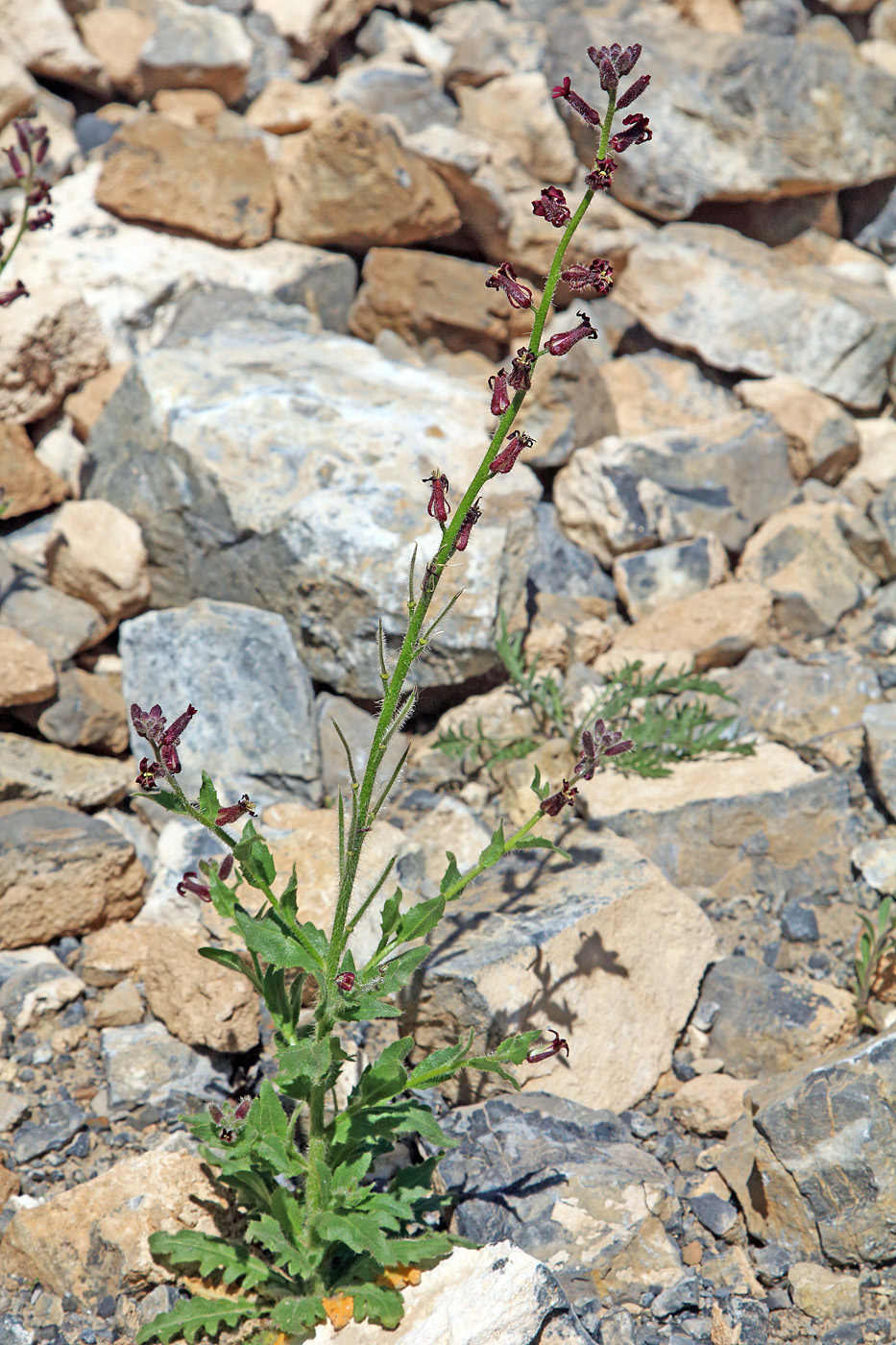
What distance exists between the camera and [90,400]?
573 cm

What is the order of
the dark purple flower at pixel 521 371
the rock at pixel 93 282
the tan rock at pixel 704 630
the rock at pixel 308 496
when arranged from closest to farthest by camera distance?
the dark purple flower at pixel 521 371, the rock at pixel 308 496, the tan rock at pixel 704 630, the rock at pixel 93 282

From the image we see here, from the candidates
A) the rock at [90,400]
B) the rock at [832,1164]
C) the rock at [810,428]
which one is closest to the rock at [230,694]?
the rock at [90,400]

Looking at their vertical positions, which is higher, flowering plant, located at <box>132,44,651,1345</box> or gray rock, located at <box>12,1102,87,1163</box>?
flowering plant, located at <box>132,44,651,1345</box>

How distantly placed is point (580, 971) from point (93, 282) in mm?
4847

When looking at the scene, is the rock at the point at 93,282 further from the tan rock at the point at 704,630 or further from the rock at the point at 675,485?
the tan rock at the point at 704,630

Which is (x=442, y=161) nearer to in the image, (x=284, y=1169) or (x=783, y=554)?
(x=783, y=554)

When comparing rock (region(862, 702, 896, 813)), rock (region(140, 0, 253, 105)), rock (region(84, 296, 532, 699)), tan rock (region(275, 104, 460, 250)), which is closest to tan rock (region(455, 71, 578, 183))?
tan rock (region(275, 104, 460, 250))

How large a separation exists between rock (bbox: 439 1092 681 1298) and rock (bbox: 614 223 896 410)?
534cm

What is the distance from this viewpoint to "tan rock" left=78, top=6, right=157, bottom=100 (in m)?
7.50

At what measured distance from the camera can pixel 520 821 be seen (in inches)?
175

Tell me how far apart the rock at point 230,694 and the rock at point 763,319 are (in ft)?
13.0

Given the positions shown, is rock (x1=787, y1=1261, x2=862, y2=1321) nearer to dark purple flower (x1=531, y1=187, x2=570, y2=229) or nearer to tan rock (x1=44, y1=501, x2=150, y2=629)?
dark purple flower (x1=531, y1=187, x2=570, y2=229)

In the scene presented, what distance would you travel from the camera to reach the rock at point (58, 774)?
432cm

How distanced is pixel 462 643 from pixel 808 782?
1526 millimetres
